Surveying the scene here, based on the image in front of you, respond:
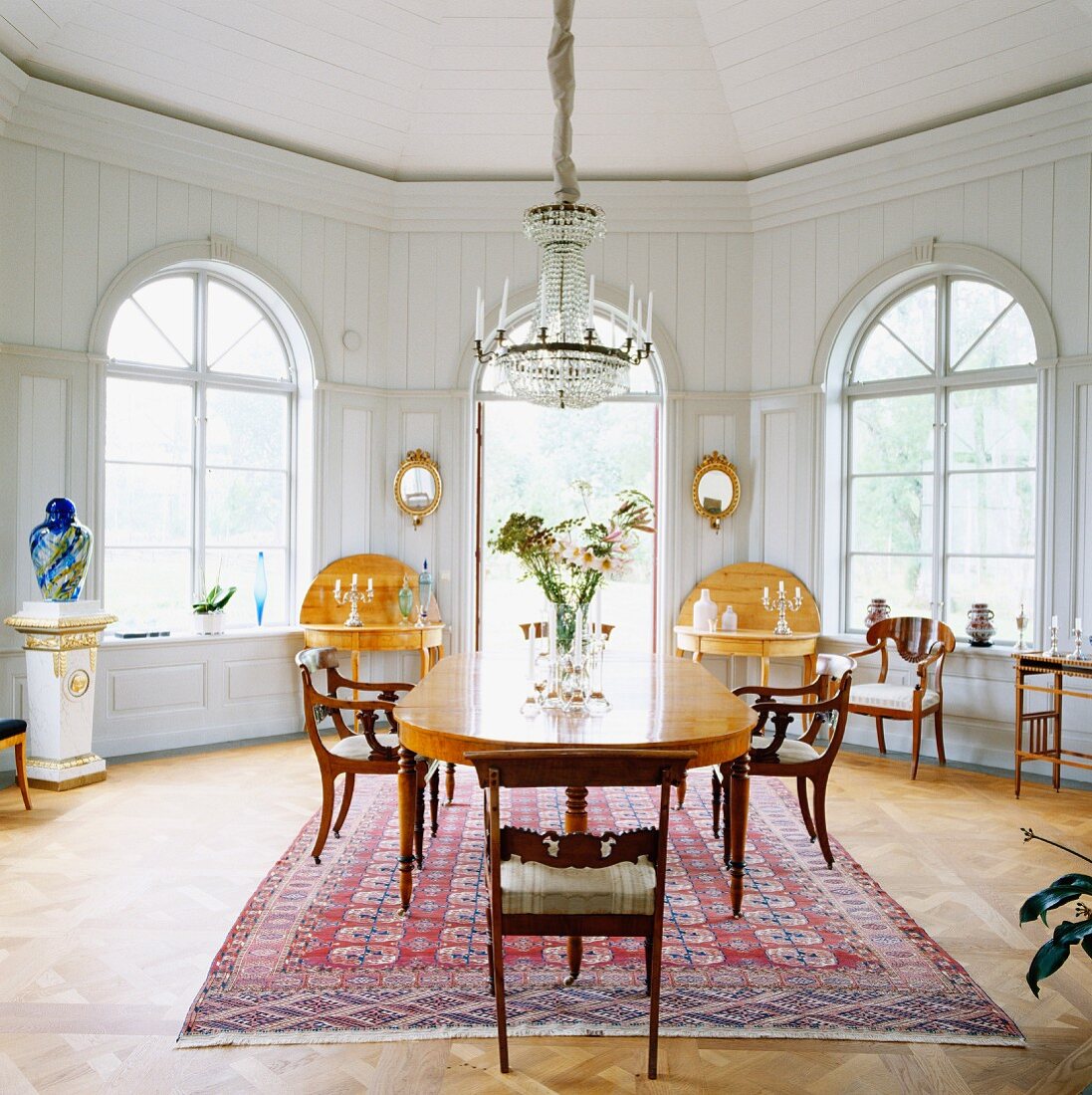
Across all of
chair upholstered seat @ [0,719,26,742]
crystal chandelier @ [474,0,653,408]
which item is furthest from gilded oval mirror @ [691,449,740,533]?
chair upholstered seat @ [0,719,26,742]

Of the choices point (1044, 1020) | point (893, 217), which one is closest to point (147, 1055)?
point (1044, 1020)

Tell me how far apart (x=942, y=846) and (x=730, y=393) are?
3.87m

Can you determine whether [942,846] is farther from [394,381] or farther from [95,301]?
[95,301]

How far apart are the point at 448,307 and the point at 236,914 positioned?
197 inches

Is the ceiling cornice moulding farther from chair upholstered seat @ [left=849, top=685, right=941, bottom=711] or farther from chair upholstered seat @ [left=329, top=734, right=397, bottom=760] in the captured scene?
chair upholstered seat @ [left=329, top=734, right=397, bottom=760]

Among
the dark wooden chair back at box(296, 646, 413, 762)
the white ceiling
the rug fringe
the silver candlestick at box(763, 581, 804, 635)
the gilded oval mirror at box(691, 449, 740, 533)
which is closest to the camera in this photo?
the rug fringe

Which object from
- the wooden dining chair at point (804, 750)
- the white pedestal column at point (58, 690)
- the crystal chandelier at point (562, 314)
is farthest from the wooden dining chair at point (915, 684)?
the white pedestal column at point (58, 690)

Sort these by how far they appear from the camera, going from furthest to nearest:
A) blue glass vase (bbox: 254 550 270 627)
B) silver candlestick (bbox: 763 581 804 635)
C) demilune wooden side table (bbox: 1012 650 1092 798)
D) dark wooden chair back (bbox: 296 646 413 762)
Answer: blue glass vase (bbox: 254 550 270 627), silver candlestick (bbox: 763 581 804 635), demilune wooden side table (bbox: 1012 650 1092 798), dark wooden chair back (bbox: 296 646 413 762)

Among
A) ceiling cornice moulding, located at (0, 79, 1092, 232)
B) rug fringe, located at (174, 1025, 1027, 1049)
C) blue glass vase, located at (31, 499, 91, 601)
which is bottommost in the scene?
rug fringe, located at (174, 1025, 1027, 1049)

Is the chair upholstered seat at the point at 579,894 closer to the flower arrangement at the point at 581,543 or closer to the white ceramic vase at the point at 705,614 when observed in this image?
the flower arrangement at the point at 581,543

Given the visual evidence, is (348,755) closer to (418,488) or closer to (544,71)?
(418,488)

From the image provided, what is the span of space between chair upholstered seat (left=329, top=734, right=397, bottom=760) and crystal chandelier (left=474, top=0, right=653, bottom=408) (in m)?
1.72

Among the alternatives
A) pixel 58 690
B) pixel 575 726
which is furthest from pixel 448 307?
pixel 575 726

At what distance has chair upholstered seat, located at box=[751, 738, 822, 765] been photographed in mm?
4172
